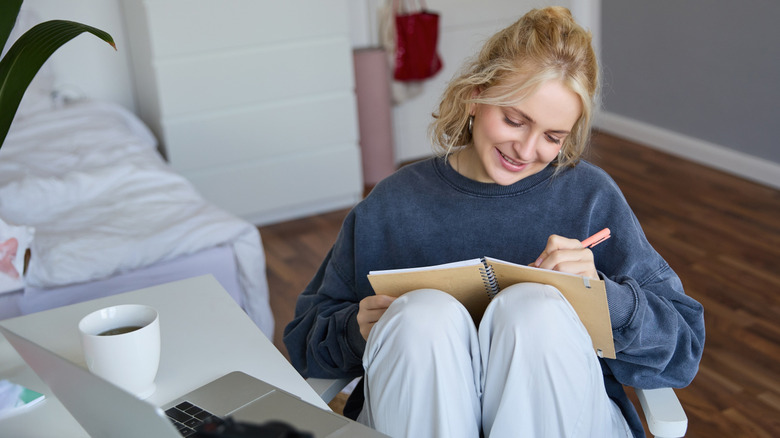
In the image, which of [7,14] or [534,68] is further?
[534,68]

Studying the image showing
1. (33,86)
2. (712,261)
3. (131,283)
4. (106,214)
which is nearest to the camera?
(131,283)

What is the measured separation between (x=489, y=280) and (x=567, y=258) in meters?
0.11

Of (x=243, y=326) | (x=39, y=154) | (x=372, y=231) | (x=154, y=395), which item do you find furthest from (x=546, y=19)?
(x=39, y=154)

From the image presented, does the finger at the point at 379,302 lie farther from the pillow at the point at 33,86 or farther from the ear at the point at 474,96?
the pillow at the point at 33,86

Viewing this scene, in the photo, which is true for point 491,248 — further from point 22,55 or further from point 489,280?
point 22,55

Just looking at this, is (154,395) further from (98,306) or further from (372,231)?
(372,231)

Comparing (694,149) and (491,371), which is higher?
(491,371)

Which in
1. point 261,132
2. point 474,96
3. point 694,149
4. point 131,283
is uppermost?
point 474,96

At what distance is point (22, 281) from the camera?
1735mm

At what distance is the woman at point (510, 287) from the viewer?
3.11 feet

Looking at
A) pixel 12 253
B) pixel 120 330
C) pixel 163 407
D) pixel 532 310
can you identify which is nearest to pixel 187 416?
pixel 163 407

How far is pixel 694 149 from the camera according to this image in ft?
11.7

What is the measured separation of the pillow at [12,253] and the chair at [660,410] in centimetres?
91

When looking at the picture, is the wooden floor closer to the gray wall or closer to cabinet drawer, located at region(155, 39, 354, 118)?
the gray wall
